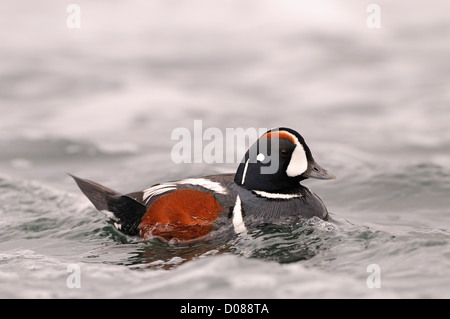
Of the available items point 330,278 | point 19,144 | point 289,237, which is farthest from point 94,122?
point 330,278

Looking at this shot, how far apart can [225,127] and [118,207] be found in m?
6.51

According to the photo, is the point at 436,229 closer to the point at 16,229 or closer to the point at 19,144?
the point at 16,229

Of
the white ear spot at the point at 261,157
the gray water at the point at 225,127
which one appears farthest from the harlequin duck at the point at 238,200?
the gray water at the point at 225,127

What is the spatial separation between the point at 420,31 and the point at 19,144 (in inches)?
409

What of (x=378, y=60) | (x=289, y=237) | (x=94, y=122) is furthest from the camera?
(x=378, y=60)

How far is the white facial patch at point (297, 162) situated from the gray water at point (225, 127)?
673 mm

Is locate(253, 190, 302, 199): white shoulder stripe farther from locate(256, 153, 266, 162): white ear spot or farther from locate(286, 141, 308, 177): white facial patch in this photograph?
locate(256, 153, 266, 162): white ear spot

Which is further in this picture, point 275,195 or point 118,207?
point 118,207

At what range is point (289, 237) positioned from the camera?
8.53m

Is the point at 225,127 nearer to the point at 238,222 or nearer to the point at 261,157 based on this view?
the point at 261,157

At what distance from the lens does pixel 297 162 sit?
28.6 ft

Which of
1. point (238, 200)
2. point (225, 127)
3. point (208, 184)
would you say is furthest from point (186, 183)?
point (225, 127)

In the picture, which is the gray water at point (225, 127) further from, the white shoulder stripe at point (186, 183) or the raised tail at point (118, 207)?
the white shoulder stripe at point (186, 183)

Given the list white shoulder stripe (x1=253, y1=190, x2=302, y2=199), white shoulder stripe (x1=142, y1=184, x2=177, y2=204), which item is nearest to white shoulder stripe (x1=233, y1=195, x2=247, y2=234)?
white shoulder stripe (x1=253, y1=190, x2=302, y2=199)
